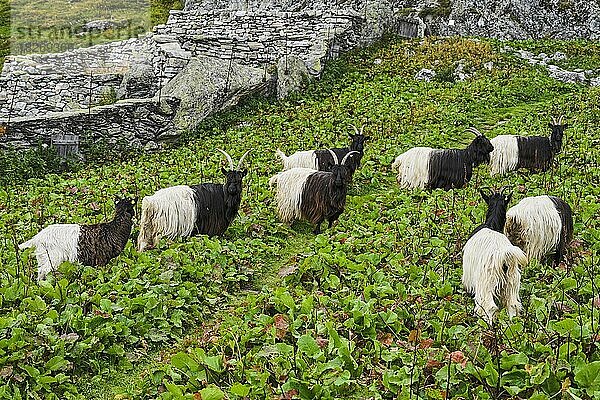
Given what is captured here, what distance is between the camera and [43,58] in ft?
76.8

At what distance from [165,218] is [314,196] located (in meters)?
2.54

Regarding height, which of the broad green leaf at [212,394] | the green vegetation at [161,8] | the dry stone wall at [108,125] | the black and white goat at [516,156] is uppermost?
the green vegetation at [161,8]

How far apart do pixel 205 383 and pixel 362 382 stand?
1.24 meters

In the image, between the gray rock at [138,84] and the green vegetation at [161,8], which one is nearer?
the gray rock at [138,84]

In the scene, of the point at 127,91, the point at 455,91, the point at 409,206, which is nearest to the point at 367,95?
the point at 455,91

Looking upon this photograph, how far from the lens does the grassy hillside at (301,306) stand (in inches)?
197

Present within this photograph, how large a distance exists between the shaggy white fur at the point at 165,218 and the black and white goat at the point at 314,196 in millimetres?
1872

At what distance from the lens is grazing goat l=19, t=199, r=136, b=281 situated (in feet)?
26.7

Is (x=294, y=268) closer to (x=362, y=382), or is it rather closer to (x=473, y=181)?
(x=362, y=382)

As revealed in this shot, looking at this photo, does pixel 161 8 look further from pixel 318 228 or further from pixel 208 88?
pixel 318 228

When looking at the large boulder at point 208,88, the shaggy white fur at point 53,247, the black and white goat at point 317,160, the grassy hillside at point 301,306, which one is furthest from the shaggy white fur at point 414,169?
the large boulder at point 208,88

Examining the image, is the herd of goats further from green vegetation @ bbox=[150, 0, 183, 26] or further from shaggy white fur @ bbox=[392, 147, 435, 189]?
green vegetation @ bbox=[150, 0, 183, 26]

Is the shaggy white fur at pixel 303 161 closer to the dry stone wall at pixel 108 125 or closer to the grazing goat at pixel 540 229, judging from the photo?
the grazing goat at pixel 540 229

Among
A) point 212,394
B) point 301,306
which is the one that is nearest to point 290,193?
point 301,306
